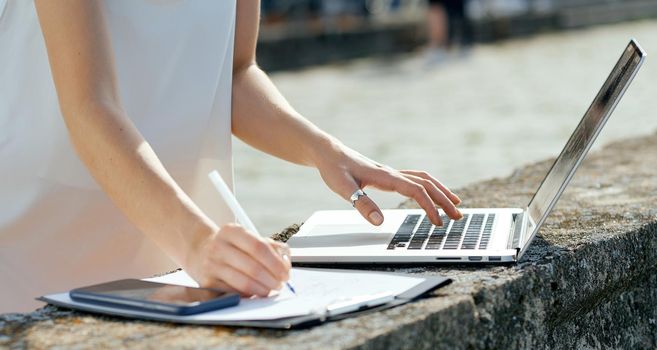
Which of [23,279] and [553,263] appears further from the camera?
[23,279]

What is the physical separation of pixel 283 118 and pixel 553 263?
25.2 inches

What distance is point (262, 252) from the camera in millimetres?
1640

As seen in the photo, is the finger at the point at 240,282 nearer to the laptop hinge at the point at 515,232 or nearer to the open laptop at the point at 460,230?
the open laptop at the point at 460,230

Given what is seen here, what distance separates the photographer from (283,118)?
2389 millimetres

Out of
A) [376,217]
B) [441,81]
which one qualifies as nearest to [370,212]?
[376,217]

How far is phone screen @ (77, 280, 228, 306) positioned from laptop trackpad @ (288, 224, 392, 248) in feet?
1.28

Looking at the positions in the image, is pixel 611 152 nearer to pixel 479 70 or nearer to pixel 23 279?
pixel 23 279

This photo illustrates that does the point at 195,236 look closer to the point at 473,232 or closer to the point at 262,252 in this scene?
the point at 262,252

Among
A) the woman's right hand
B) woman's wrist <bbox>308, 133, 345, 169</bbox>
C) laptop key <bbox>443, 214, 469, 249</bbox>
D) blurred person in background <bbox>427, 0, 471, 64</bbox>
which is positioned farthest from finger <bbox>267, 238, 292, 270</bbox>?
blurred person in background <bbox>427, 0, 471, 64</bbox>

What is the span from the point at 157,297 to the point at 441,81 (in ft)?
40.0

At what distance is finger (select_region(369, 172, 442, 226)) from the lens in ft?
7.13

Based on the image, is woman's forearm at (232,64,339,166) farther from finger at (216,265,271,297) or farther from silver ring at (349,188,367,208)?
finger at (216,265,271,297)

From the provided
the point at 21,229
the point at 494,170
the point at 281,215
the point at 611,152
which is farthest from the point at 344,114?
the point at 21,229

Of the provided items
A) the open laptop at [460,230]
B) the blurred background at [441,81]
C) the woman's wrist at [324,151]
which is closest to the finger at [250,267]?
the open laptop at [460,230]
